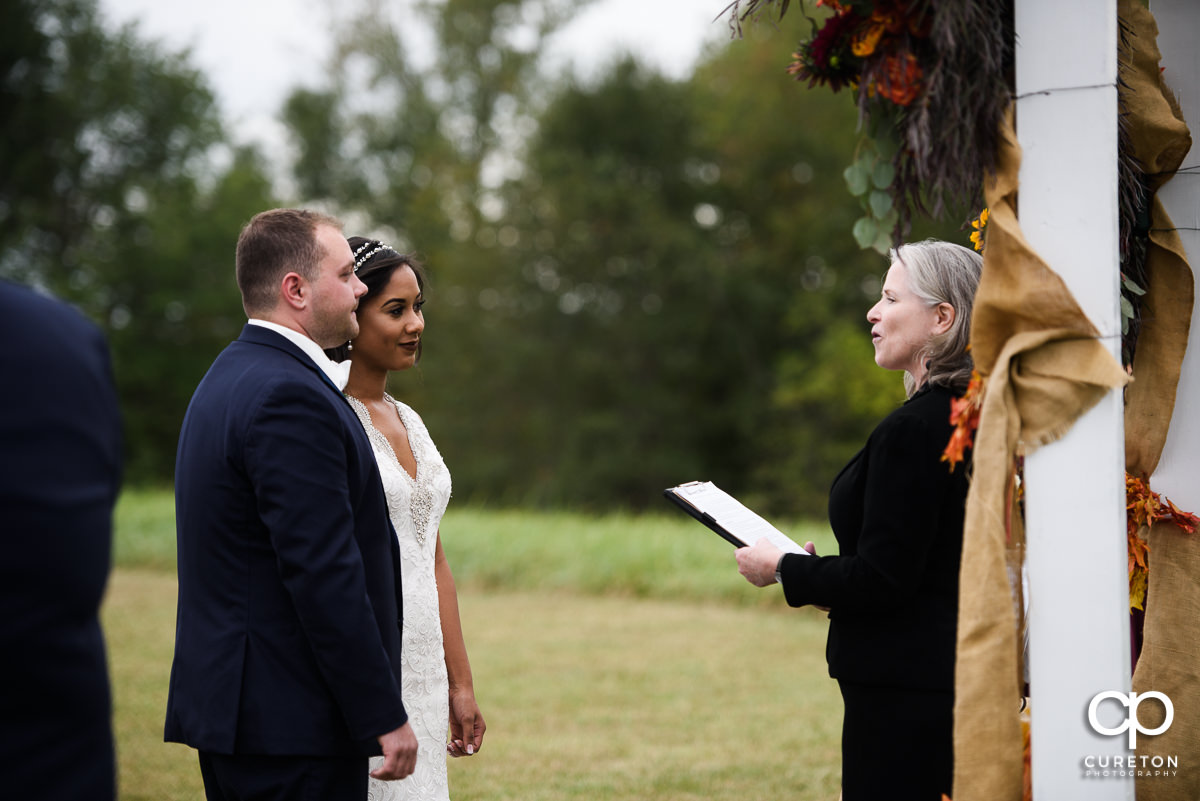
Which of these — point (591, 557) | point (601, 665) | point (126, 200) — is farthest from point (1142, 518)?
point (126, 200)

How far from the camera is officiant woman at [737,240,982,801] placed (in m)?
2.60

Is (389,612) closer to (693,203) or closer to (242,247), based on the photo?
(242,247)

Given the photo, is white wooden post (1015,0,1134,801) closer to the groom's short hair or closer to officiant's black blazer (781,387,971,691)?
officiant's black blazer (781,387,971,691)

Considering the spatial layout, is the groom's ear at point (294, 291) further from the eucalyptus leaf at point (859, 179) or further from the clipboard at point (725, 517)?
the eucalyptus leaf at point (859, 179)

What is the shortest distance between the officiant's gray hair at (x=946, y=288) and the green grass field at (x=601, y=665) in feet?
10.7

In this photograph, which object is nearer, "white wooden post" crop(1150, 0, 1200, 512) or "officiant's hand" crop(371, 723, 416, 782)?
"officiant's hand" crop(371, 723, 416, 782)

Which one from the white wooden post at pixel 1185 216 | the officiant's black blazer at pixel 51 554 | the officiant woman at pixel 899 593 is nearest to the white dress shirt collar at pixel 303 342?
the officiant's black blazer at pixel 51 554

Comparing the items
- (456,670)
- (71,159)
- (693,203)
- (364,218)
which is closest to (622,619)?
(456,670)

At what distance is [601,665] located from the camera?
8.89 meters

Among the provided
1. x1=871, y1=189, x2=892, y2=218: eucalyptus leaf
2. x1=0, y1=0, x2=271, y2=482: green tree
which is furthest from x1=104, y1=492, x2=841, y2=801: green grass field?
x1=0, y1=0, x2=271, y2=482: green tree

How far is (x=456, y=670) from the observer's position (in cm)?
345

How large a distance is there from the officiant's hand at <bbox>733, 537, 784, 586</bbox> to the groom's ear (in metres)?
1.31

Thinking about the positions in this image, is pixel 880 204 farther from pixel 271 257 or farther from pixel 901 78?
pixel 271 257

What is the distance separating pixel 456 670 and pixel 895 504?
62.5 inches
